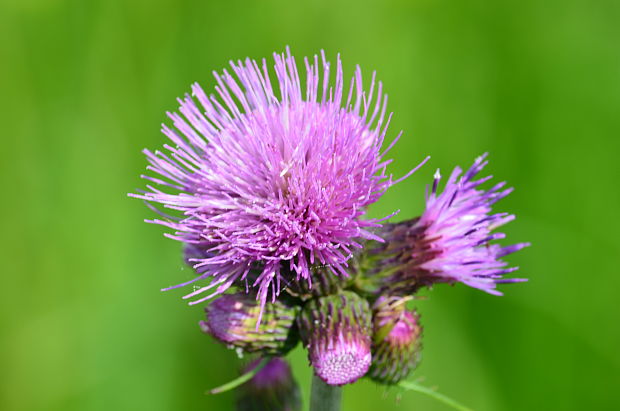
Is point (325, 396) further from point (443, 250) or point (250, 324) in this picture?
point (443, 250)

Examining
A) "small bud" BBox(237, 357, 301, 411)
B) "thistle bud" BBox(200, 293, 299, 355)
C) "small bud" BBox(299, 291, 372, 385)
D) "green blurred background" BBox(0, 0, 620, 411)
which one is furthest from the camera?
"green blurred background" BBox(0, 0, 620, 411)

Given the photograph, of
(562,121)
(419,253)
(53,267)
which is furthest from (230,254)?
(562,121)

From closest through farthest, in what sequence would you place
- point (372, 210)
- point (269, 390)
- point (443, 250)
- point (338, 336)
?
point (338, 336) < point (443, 250) < point (269, 390) < point (372, 210)

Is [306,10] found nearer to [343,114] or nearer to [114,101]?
[114,101]

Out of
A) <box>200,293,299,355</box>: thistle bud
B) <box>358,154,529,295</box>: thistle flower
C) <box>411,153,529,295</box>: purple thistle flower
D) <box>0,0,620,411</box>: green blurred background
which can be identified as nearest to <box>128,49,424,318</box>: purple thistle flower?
<box>200,293,299,355</box>: thistle bud

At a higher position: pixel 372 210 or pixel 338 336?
pixel 372 210

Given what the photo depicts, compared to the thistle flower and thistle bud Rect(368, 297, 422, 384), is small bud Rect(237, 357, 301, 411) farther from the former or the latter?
the thistle flower

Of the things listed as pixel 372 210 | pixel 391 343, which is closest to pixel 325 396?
pixel 391 343

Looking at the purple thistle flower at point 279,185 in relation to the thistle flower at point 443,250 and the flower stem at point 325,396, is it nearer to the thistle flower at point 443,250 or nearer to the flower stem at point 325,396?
the thistle flower at point 443,250
